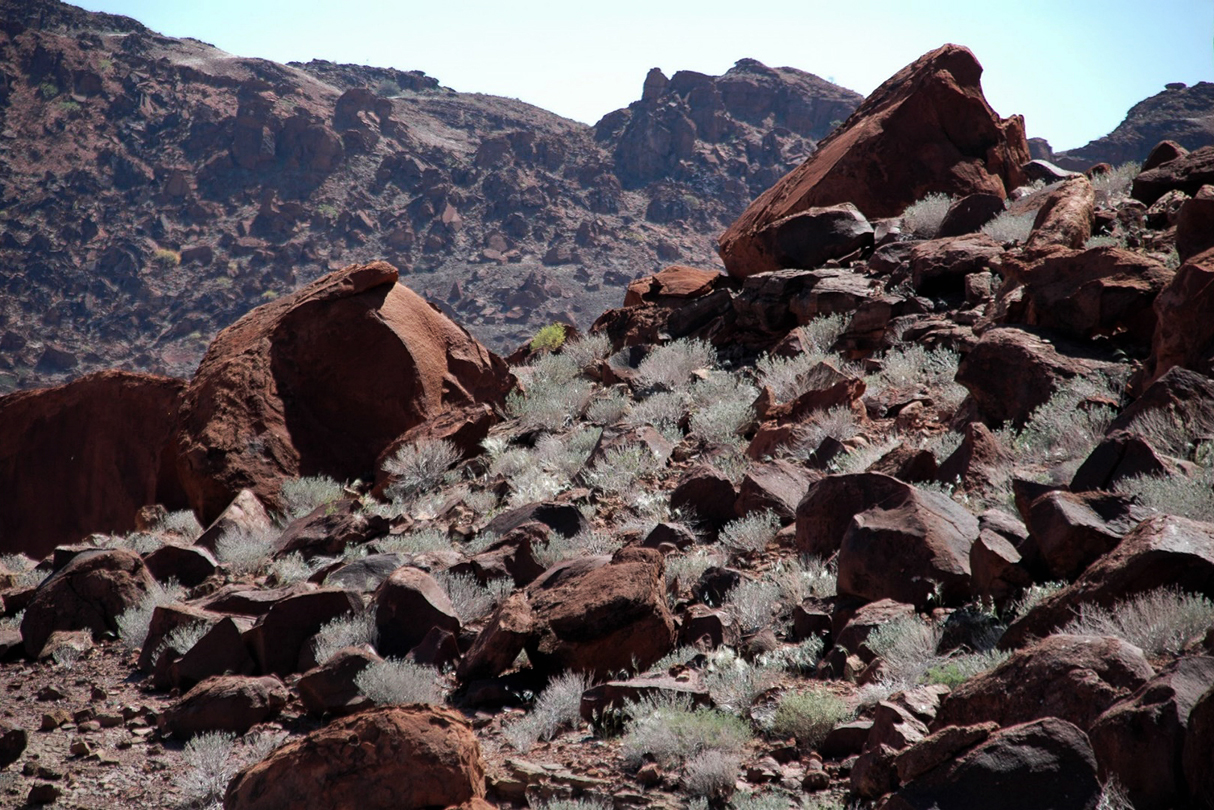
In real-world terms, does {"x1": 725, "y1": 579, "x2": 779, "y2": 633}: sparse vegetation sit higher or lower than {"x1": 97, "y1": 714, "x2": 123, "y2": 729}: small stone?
higher

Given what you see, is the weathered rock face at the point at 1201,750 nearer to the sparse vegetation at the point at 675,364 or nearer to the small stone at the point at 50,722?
the small stone at the point at 50,722

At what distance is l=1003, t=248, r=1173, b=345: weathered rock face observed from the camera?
21.4 feet

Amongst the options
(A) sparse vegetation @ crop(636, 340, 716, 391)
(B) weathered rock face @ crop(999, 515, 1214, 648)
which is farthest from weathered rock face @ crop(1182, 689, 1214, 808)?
(A) sparse vegetation @ crop(636, 340, 716, 391)

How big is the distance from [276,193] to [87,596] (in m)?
70.9

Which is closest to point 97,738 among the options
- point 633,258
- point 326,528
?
point 326,528

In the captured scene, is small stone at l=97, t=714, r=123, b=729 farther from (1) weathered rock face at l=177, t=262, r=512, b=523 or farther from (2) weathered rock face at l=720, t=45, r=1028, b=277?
(2) weathered rock face at l=720, t=45, r=1028, b=277

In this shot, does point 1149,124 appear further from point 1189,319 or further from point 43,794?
point 43,794

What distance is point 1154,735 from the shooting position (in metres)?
2.26

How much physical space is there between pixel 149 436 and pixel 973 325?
9332mm

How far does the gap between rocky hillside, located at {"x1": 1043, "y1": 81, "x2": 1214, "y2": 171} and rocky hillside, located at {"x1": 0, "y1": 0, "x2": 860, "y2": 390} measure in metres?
28.7

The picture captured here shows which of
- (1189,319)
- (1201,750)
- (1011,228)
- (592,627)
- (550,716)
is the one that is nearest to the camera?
(1201,750)

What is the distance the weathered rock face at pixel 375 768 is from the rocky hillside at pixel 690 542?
0.6 inches

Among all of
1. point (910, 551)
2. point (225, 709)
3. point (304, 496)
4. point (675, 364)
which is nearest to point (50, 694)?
point (225, 709)

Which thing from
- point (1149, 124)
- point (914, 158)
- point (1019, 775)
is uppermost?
point (1149, 124)
